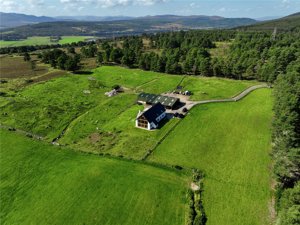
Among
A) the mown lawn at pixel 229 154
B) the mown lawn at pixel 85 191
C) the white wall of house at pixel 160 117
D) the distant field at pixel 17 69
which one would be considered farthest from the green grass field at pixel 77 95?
the distant field at pixel 17 69

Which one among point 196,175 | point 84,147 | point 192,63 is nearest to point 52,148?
point 84,147

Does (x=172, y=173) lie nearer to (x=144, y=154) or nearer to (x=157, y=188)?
(x=157, y=188)

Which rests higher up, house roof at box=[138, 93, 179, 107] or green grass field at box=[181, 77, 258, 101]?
house roof at box=[138, 93, 179, 107]

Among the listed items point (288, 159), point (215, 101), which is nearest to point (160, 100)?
point (215, 101)

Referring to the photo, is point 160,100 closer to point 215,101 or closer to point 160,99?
point 160,99

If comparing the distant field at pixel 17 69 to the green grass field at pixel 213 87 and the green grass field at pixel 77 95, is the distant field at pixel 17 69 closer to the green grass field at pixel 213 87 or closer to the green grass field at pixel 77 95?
the green grass field at pixel 77 95

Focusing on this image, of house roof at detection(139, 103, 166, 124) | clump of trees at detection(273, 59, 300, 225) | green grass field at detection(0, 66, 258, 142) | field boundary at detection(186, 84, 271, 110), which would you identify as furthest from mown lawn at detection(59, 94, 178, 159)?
clump of trees at detection(273, 59, 300, 225)

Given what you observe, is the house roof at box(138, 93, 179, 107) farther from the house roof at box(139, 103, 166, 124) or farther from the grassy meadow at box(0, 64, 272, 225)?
the house roof at box(139, 103, 166, 124)
